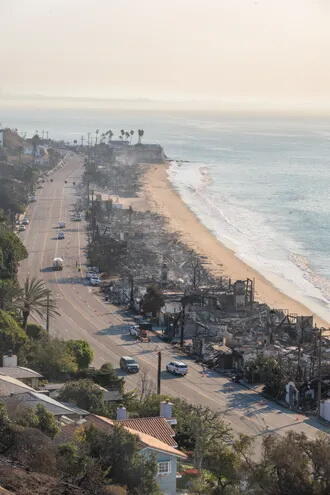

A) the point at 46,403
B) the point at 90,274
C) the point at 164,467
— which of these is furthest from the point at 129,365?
the point at 90,274

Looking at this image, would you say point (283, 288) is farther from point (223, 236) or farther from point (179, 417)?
point (179, 417)

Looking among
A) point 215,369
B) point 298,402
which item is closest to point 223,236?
point 215,369

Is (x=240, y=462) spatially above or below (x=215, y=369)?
above

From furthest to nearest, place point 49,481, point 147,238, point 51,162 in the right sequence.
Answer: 1. point 51,162
2. point 147,238
3. point 49,481

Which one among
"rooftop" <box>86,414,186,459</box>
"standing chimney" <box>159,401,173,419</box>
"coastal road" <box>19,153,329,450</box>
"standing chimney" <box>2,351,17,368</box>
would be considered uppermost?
"rooftop" <box>86,414,186,459</box>

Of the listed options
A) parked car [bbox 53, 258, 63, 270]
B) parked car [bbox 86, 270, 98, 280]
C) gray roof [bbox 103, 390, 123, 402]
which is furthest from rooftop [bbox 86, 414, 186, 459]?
parked car [bbox 53, 258, 63, 270]

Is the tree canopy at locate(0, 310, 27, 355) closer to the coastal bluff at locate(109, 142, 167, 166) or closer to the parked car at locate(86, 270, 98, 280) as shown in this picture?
the parked car at locate(86, 270, 98, 280)

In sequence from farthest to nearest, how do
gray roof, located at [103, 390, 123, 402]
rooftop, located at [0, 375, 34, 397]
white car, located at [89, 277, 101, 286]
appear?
white car, located at [89, 277, 101, 286] < gray roof, located at [103, 390, 123, 402] < rooftop, located at [0, 375, 34, 397]
